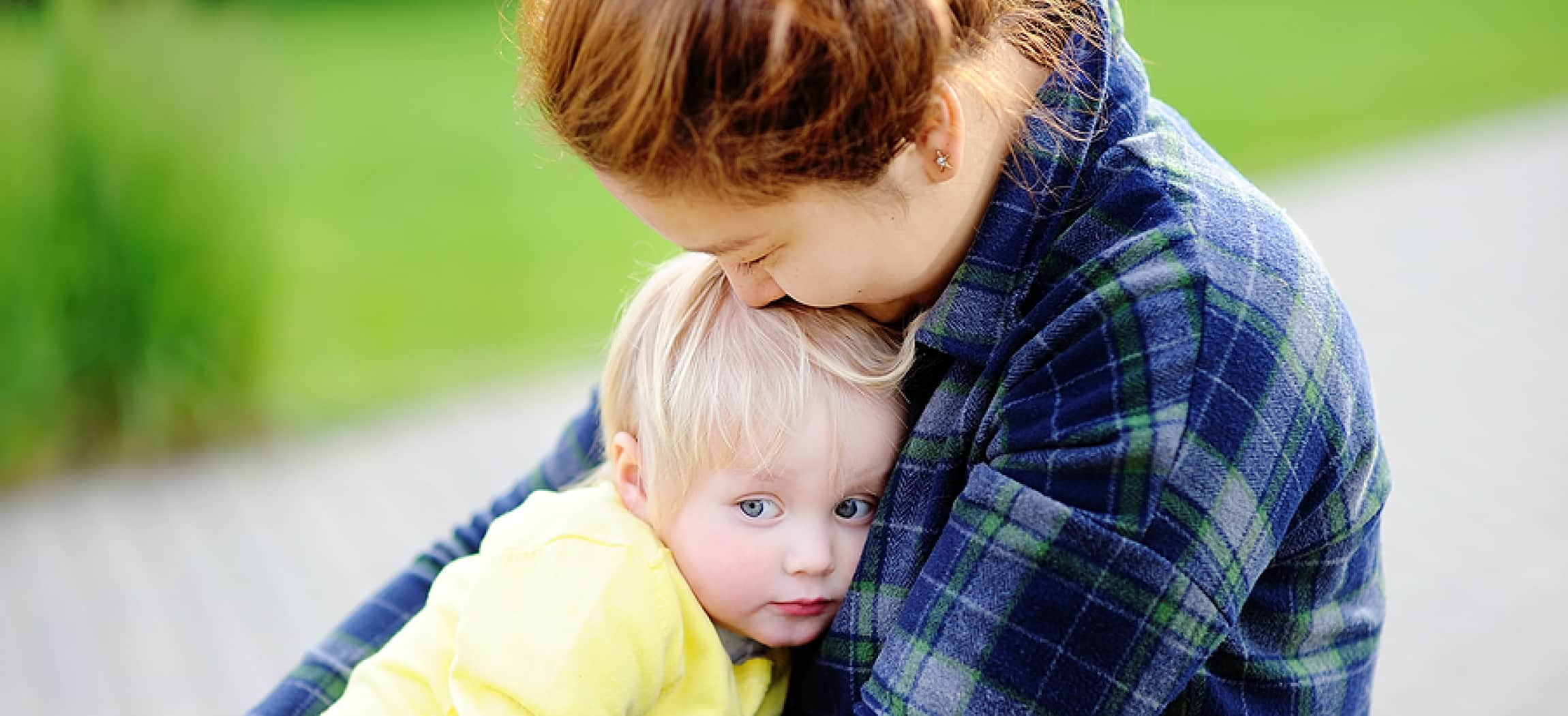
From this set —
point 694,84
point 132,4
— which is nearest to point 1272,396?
point 694,84

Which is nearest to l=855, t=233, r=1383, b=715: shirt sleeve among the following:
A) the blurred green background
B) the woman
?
the woman

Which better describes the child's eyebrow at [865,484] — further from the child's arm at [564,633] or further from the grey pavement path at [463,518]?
the grey pavement path at [463,518]

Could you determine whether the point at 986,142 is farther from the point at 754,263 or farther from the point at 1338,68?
the point at 1338,68

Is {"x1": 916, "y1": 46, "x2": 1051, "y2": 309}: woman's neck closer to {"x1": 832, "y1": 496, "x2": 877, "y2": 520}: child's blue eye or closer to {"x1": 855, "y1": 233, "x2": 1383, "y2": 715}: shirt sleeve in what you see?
{"x1": 855, "y1": 233, "x2": 1383, "y2": 715}: shirt sleeve

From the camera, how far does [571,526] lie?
5.57ft

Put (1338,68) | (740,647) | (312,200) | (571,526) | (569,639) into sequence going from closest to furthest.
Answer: (569,639)
(571,526)
(740,647)
(312,200)
(1338,68)

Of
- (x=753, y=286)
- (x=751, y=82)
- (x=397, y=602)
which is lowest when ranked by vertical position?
(x=397, y=602)

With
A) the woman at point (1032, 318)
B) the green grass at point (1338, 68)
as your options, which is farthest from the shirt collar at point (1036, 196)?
the green grass at point (1338, 68)

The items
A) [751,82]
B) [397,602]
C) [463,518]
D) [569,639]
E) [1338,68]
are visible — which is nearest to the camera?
[751,82]

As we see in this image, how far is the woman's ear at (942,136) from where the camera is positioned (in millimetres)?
1380

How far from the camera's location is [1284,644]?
61.3 inches

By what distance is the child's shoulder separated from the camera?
66.3 inches

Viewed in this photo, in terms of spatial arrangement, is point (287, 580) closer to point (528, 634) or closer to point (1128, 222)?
point (528, 634)

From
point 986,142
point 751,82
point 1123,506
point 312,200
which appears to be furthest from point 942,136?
point 312,200
